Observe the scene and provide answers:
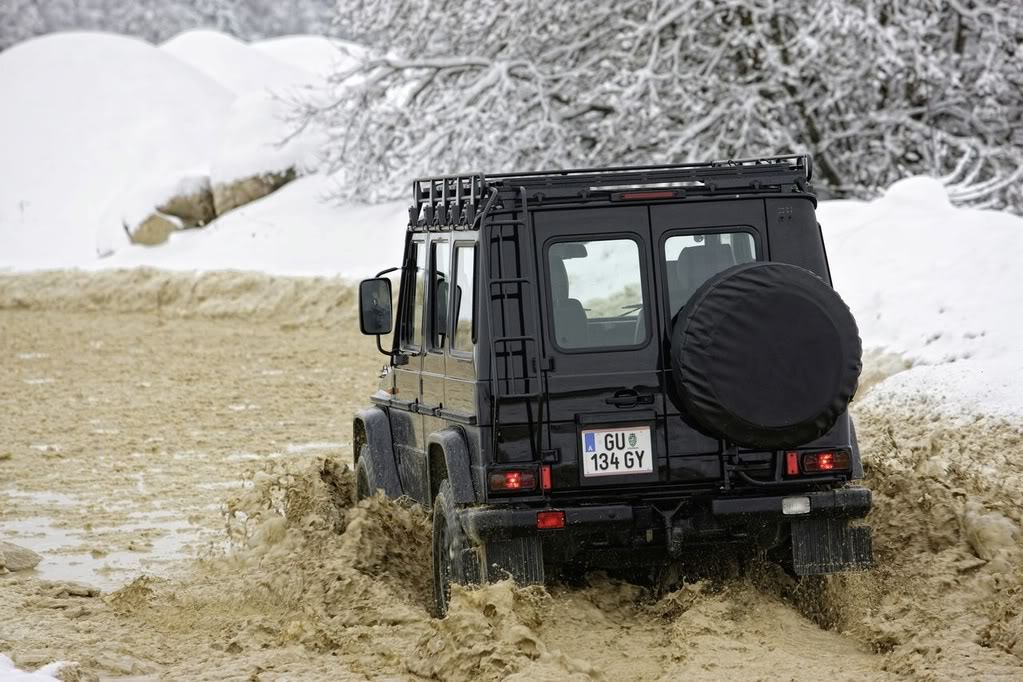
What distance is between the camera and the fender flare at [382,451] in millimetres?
8250

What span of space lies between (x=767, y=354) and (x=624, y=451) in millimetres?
749

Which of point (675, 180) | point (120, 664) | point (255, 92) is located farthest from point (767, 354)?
point (255, 92)

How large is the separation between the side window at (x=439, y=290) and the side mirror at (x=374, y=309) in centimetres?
47

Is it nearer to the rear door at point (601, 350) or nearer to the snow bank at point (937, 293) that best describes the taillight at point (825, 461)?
the rear door at point (601, 350)

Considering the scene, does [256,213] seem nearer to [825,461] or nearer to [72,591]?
Result: [72,591]

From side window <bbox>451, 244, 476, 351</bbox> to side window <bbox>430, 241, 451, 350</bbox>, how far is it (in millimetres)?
198

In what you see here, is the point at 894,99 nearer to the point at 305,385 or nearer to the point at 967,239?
the point at 967,239

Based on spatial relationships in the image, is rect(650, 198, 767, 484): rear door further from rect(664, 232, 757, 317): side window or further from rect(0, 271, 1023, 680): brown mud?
rect(0, 271, 1023, 680): brown mud

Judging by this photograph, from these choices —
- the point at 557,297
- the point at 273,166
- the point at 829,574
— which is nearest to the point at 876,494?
the point at 829,574

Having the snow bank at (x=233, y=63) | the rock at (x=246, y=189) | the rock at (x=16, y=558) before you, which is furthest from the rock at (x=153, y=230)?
the rock at (x=16, y=558)

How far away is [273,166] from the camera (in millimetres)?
36281

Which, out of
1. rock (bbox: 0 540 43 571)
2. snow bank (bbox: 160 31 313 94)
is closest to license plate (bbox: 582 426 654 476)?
rock (bbox: 0 540 43 571)

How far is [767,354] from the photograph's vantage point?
6.29m

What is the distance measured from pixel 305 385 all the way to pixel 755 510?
12.6m
